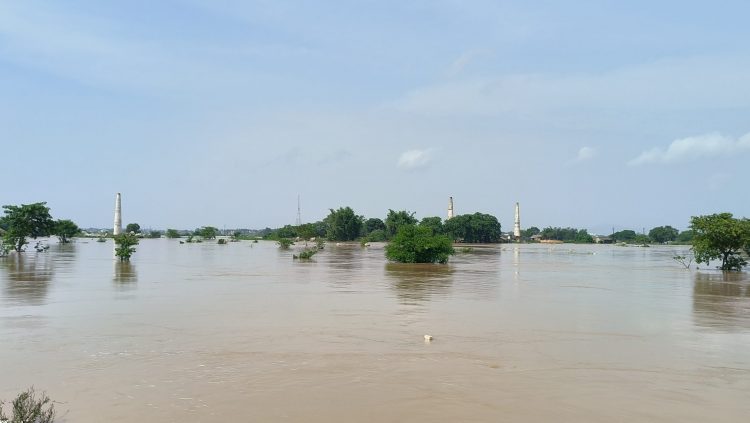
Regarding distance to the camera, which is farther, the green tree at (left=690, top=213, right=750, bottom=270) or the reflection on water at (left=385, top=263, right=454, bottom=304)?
the green tree at (left=690, top=213, right=750, bottom=270)

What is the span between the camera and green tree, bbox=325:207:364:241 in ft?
294

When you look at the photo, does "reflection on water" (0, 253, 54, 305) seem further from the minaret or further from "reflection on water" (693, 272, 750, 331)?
the minaret

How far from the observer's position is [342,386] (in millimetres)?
8008

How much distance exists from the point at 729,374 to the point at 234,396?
23.7ft

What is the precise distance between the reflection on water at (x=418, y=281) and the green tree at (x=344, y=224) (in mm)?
56834

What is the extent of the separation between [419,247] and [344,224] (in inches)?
2231

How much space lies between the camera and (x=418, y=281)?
23.4 m

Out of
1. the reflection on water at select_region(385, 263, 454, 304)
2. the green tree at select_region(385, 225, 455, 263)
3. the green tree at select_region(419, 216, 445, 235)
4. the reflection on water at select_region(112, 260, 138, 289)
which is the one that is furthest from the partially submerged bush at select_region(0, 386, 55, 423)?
the green tree at select_region(419, 216, 445, 235)

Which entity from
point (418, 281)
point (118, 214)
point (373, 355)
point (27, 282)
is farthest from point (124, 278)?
point (118, 214)

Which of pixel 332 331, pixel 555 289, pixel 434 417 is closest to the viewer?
pixel 434 417

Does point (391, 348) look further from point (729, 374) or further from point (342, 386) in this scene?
point (729, 374)

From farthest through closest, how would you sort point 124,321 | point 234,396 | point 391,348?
point 124,321
point 391,348
point 234,396

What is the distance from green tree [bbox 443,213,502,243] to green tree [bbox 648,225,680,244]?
44145 mm

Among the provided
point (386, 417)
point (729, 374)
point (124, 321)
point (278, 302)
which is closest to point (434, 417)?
point (386, 417)
